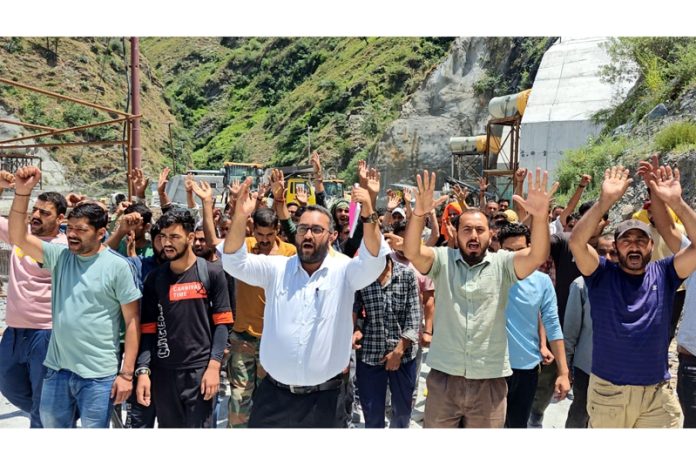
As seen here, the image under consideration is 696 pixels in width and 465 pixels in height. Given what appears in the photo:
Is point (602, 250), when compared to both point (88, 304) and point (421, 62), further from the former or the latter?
point (421, 62)

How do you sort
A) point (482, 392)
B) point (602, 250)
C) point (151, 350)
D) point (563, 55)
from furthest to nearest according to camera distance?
point (563, 55), point (602, 250), point (151, 350), point (482, 392)

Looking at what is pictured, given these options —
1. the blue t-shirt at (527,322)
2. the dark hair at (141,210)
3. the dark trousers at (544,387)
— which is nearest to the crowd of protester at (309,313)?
the blue t-shirt at (527,322)

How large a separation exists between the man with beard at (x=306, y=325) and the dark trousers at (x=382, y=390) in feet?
3.34

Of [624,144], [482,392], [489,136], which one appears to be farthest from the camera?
[489,136]

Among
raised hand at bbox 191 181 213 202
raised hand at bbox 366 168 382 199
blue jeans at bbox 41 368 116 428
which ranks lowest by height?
blue jeans at bbox 41 368 116 428

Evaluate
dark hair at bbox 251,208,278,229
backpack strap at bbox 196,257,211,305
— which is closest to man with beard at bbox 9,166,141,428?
backpack strap at bbox 196,257,211,305

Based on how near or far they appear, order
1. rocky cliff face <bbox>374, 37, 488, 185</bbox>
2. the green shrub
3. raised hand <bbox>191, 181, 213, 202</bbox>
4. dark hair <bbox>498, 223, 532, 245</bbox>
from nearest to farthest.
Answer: raised hand <bbox>191, 181, 213, 202</bbox>, dark hair <bbox>498, 223, 532, 245</bbox>, the green shrub, rocky cliff face <bbox>374, 37, 488, 185</bbox>

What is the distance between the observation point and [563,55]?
23.3 metres

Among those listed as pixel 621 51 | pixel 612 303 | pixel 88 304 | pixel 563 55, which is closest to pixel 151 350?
pixel 88 304

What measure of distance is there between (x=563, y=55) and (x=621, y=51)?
4.18m

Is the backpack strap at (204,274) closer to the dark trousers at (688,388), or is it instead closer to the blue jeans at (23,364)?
the blue jeans at (23,364)

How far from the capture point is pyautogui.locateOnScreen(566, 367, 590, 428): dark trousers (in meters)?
4.41

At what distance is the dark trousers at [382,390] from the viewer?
14.6 ft

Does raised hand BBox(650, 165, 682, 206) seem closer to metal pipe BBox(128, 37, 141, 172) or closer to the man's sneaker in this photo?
the man's sneaker
